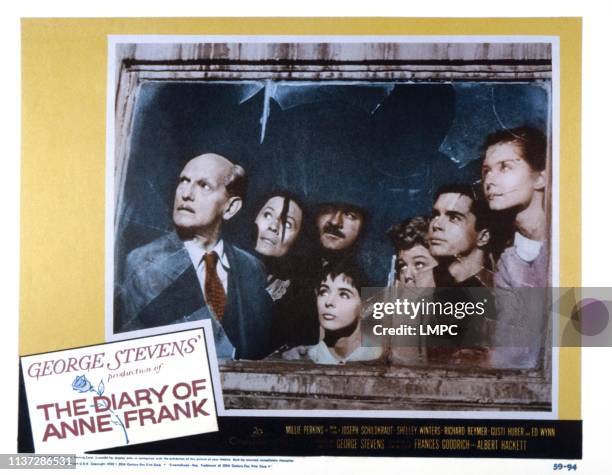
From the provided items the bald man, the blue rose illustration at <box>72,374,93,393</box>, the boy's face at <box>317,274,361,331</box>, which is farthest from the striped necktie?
the blue rose illustration at <box>72,374,93,393</box>

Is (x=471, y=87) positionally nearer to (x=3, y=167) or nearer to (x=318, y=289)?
(x=318, y=289)

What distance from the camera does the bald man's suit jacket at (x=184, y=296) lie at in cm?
184

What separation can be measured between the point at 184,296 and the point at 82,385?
359 millimetres

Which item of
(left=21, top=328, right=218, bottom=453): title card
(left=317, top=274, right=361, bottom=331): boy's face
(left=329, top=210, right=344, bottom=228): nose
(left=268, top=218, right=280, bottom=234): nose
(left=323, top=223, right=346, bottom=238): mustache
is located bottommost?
(left=21, top=328, right=218, bottom=453): title card

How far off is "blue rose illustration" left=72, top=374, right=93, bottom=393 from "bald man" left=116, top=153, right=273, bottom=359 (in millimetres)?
164

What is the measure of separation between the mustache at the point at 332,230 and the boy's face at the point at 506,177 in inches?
15.9

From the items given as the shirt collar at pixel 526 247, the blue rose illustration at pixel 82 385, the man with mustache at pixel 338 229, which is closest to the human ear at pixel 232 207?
the man with mustache at pixel 338 229

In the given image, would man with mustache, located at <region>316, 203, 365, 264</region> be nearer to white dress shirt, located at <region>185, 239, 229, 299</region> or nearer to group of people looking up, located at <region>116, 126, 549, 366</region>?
group of people looking up, located at <region>116, 126, 549, 366</region>

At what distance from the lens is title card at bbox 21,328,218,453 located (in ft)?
6.03

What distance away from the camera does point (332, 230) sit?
6.06 ft

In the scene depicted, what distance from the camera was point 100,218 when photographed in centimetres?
185

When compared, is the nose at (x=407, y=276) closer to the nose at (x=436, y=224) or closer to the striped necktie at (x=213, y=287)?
the nose at (x=436, y=224)

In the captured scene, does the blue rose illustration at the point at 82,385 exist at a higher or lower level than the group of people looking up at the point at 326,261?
lower

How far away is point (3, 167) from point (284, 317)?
0.86 metres
